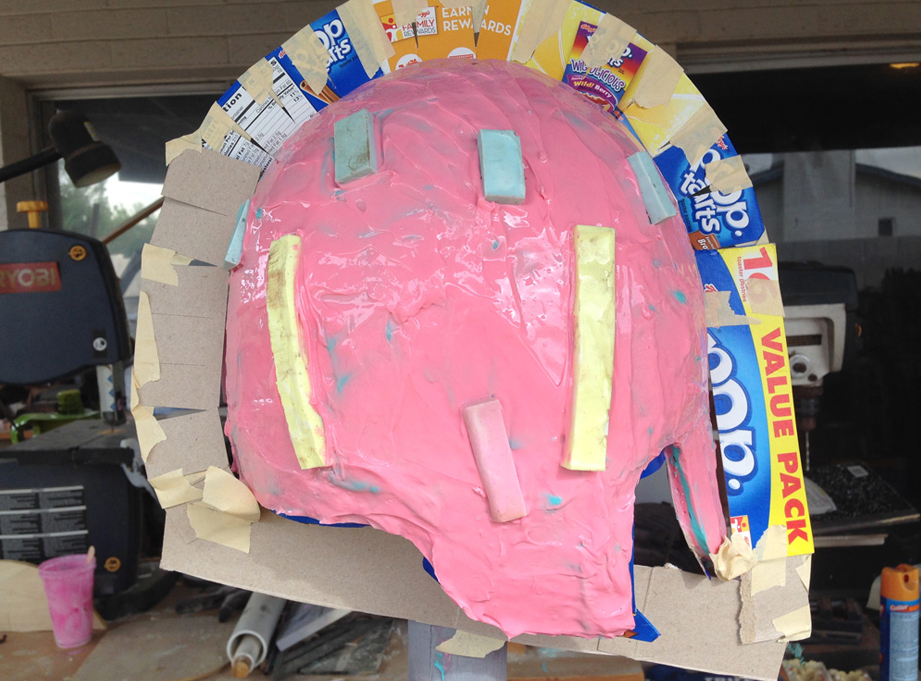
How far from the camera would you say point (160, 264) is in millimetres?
818

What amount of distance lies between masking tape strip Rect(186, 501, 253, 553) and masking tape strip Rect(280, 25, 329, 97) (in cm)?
52

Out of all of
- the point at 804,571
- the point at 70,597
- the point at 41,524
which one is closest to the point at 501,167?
the point at 804,571

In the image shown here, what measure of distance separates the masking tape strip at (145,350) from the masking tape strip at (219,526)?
0.54 feet

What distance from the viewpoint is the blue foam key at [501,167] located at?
2.01 ft

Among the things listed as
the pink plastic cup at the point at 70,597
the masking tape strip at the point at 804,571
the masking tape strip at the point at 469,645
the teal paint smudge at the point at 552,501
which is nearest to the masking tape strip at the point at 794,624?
the masking tape strip at the point at 804,571

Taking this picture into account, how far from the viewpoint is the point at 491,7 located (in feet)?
2.71

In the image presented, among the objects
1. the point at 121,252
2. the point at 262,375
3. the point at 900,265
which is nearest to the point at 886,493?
the point at 900,265

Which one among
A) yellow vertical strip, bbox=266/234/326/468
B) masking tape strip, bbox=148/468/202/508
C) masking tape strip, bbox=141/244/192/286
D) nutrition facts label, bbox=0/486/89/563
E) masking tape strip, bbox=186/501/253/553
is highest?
masking tape strip, bbox=141/244/192/286

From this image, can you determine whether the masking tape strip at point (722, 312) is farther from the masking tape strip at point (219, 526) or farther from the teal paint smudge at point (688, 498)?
the masking tape strip at point (219, 526)

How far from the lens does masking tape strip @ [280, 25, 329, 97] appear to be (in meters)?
0.83

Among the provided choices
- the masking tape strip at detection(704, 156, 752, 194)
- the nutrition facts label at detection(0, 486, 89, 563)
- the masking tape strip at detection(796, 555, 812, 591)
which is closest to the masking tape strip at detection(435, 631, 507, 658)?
the masking tape strip at detection(796, 555, 812, 591)

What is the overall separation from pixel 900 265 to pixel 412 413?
2.45 meters

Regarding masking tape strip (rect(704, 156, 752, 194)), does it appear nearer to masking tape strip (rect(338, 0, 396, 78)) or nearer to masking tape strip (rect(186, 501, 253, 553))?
masking tape strip (rect(338, 0, 396, 78))

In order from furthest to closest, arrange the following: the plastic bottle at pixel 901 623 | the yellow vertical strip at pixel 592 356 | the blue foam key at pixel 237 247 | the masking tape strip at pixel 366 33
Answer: the plastic bottle at pixel 901 623, the masking tape strip at pixel 366 33, the blue foam key at pixel 237 247, the yellow vertical strip at pixel 592 356
